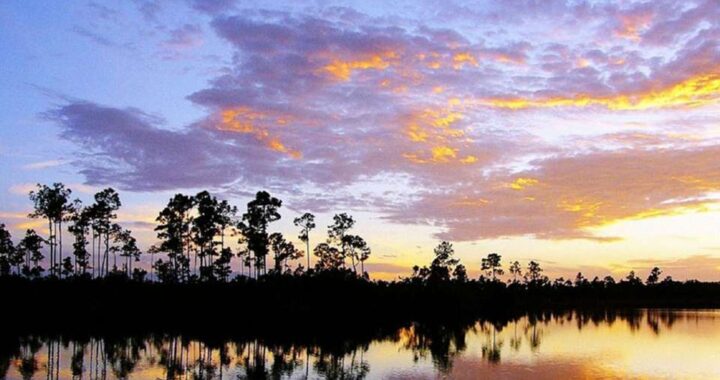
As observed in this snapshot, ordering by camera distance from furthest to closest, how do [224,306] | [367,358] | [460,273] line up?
[460,273] < [224,306] < [367,358]

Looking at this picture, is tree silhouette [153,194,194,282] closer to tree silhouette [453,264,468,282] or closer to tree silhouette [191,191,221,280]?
tree silhouette [191,191,221,280]

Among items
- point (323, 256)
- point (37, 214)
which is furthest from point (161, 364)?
point (323, 256)

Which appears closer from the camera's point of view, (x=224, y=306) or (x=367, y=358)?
(x=367, y=358)

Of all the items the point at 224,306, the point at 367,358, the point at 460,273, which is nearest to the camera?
the point at 367,358

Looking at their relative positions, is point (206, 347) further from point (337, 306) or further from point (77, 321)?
point (337, 306)

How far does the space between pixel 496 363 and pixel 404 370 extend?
20.0 ft

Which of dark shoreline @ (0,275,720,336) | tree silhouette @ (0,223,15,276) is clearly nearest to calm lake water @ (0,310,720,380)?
dark shoreline @ (0,275,720,336)

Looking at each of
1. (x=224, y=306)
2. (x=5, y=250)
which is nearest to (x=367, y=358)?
(x=224, y=306)

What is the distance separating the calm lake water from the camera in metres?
30.4

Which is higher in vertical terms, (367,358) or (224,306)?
(224,306)

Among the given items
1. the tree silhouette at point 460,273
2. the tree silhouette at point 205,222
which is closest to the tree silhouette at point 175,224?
the tree silhouette at point 205,222

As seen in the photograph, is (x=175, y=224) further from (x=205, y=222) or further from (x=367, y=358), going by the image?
(x=367, y=358)

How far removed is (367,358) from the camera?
3700 cm

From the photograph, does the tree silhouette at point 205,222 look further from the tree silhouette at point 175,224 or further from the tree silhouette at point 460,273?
the tree silhouette at point 460,273
